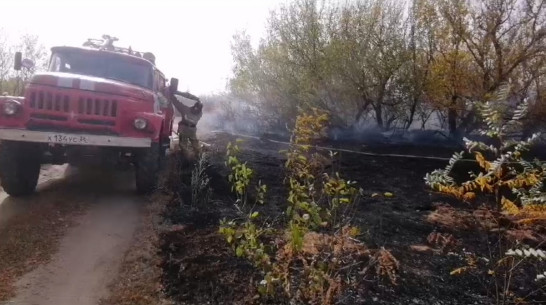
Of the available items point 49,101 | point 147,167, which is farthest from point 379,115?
point 49,101

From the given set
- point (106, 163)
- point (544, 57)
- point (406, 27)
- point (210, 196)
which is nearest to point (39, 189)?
point (106, 163)

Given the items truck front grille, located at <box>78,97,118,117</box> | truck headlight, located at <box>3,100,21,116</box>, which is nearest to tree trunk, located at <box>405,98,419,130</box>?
truck front grille, located at <box>78,97,118,117</box>

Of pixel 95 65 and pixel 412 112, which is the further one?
pixel 412 112

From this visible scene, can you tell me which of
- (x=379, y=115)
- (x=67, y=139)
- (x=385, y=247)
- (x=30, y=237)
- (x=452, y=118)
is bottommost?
(x=30, y=237)

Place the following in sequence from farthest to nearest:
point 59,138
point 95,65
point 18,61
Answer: point 18,61, point 95,65, point 59,138

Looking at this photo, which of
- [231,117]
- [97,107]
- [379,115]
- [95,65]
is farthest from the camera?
[231,117]

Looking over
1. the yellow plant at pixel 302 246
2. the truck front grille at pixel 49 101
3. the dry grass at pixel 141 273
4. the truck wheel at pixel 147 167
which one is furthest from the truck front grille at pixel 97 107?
the yellow plant at pixel 302 246

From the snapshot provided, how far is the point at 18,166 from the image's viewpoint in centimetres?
537

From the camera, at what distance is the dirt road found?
3.15 m

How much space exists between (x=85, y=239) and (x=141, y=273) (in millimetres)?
1090

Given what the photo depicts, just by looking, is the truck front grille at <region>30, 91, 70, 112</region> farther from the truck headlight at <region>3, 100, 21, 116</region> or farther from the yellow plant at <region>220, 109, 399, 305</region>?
the yellow plant at <region>220, 109, 399, 305</region>

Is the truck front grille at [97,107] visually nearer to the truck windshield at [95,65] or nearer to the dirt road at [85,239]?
the truck windshield at [95,65]

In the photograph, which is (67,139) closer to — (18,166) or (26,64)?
(18,166)

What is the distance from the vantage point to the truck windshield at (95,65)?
6273mm
